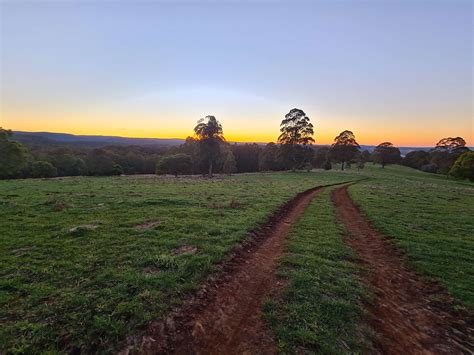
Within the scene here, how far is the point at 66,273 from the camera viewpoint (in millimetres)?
7734

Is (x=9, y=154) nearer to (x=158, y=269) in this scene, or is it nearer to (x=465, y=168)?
(x=158, y=269)

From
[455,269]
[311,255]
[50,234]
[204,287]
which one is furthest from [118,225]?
[455,269]

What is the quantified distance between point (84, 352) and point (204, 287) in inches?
127

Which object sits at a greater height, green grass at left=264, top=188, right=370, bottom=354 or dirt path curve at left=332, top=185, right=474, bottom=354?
green grass at left=264, top=188, right=370, bottom=354

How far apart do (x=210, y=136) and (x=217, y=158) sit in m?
5.44

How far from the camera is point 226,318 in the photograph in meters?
6.20

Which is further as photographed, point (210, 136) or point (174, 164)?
point (174, 164)

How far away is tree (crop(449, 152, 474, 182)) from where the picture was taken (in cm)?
5700

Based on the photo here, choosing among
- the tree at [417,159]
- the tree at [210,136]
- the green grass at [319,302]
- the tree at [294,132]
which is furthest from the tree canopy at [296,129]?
the tree at [417,159]

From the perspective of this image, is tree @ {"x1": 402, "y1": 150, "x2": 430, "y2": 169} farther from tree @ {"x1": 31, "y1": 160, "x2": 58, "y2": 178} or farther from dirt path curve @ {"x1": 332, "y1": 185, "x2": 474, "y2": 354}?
tree @ {"x1": 31, "y1": 160, "x2": 58, "y2": 178}

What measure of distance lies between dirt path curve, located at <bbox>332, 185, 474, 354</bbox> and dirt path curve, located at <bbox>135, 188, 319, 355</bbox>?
2.82 meters

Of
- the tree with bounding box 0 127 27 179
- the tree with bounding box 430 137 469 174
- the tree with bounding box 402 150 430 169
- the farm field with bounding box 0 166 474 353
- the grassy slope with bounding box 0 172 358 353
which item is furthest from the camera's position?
the tree with bounding box 402 150 430 169

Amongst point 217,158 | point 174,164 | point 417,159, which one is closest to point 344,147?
point 217,158

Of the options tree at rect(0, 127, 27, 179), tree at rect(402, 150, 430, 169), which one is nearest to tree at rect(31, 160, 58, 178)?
tree at rect(0, 127, 27, 179)
